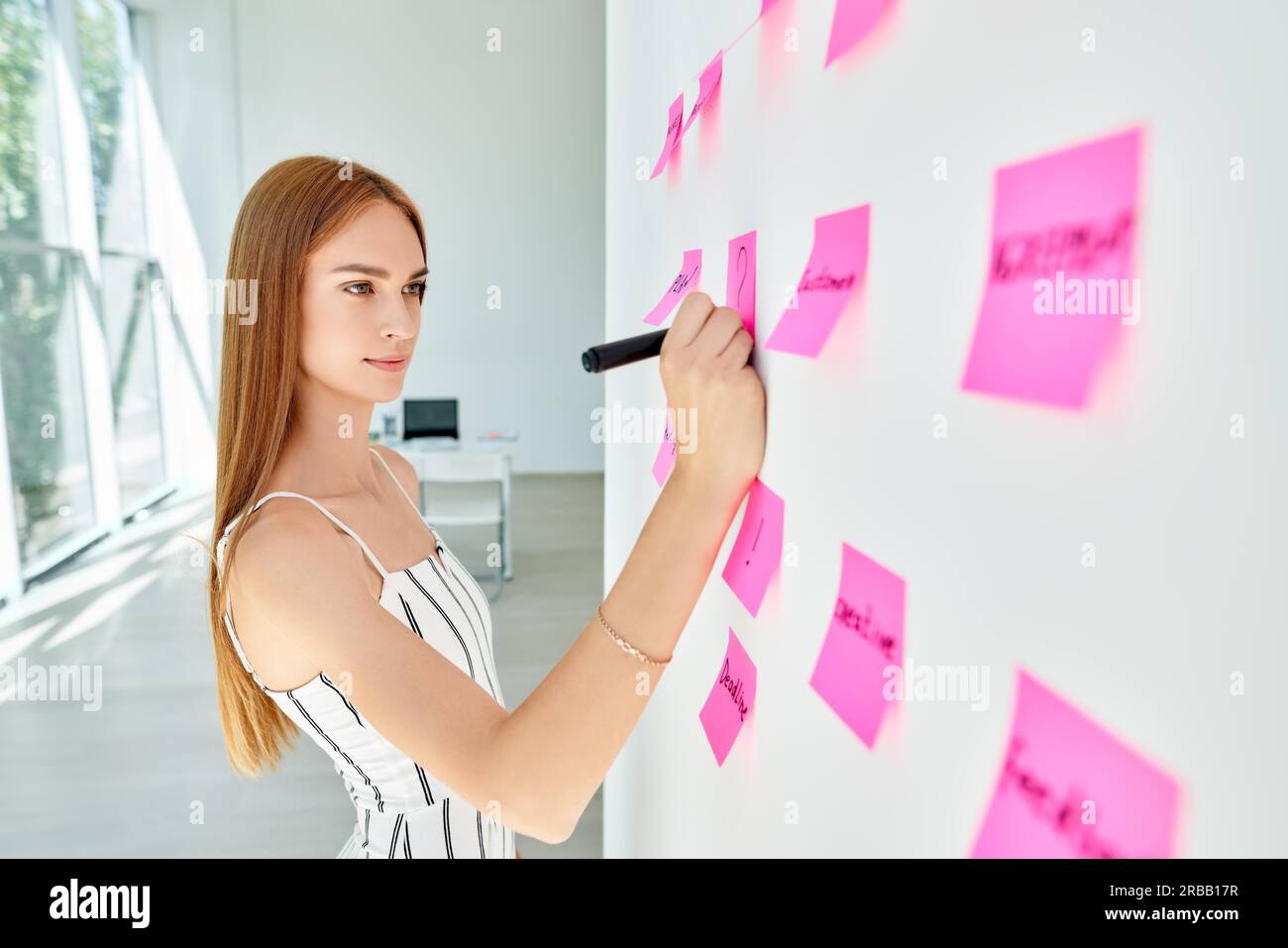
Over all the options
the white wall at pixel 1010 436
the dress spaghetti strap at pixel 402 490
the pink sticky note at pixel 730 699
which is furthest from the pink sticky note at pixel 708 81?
the dress spaghetti strap at pixel 402 490

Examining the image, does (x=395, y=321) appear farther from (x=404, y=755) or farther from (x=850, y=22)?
(x=850, y=22)

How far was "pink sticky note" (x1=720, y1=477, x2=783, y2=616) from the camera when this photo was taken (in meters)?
0.57

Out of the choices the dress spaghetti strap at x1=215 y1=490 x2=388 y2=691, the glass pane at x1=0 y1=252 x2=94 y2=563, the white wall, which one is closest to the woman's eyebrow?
the dress spaghetti strap at x1=215 y1=490 x2=388 y2=691

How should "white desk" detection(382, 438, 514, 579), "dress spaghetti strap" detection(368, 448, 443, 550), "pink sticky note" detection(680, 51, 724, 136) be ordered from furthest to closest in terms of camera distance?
"white desk" detection(382, 438, 514, 579) → "dress spaghetti strap" detection(368, 448, 443, 550) → "pink sticky note" detection(680, 51, 724, 136)

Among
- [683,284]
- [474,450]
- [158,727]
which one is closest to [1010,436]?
[683,284]

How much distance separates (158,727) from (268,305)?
2924 millimetres

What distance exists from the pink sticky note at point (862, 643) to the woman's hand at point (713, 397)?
0.15m

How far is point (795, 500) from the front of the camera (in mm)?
526

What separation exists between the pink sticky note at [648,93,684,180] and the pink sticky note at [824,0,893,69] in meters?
0.40

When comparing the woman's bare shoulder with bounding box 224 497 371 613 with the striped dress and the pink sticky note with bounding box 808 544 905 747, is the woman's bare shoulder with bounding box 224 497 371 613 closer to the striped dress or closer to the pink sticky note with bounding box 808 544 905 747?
the striped dress

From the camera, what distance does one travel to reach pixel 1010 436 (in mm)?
298
